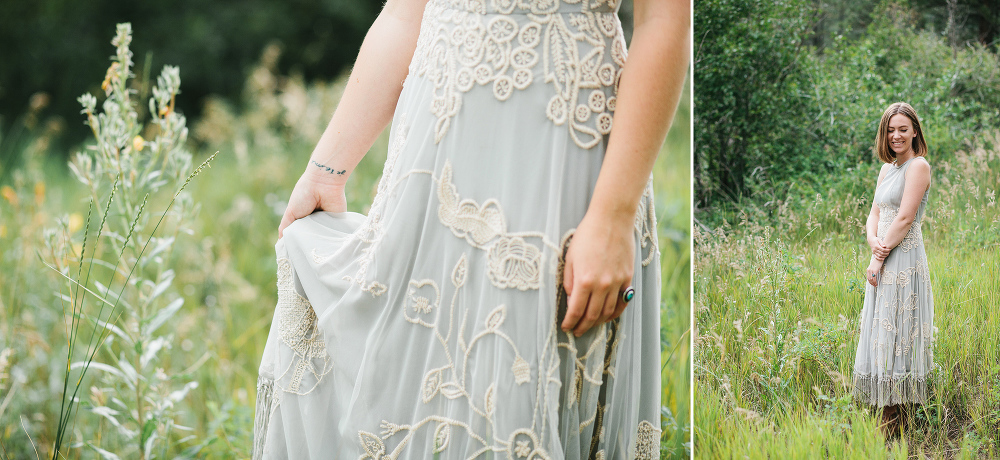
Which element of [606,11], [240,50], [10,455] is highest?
[240,50]

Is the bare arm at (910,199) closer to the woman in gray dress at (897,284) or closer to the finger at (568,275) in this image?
the woman in gray dress at (897,284)

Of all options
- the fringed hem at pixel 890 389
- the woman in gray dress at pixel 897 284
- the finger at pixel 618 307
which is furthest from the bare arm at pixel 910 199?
the finger at pixel 618 307

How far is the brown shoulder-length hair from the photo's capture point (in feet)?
3.91

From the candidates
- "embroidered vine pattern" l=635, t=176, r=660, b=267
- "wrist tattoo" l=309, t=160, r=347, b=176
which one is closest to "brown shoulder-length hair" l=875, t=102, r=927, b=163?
"embroidered vine pattern" l=635, t=176, r=660, b=267

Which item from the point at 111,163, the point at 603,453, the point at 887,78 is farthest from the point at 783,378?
the point at 111,163

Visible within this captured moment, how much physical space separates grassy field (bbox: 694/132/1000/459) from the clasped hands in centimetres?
2

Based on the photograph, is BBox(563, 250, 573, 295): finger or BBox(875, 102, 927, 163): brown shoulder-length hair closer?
BBox(563, 250, 573, 295): finger

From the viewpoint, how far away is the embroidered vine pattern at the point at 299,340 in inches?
43.6

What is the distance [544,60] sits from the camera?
3.10ft

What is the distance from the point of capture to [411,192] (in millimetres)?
989

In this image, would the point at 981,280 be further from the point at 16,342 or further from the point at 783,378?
the point at 16,342

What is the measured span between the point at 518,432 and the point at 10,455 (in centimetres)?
173

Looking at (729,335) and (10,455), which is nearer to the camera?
(729,335)

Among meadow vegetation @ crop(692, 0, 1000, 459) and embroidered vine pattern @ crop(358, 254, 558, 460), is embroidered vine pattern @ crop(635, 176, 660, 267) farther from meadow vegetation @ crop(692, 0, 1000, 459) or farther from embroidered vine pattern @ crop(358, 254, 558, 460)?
meadow vegetation @ crop(692, 0, 1000, 459)
